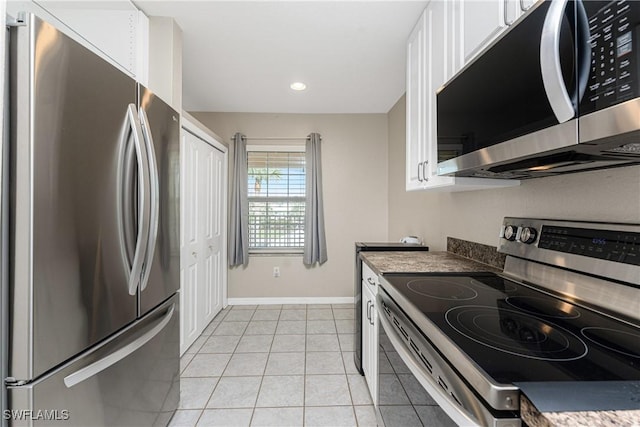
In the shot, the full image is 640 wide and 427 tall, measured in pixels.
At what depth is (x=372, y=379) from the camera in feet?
5.53

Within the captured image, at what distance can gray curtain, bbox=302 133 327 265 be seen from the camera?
357cm

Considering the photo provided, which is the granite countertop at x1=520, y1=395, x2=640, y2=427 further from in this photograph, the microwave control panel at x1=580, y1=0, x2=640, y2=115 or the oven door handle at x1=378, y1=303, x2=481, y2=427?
the microwave control panel at x1=580, y1=0, x2=640, y2=115

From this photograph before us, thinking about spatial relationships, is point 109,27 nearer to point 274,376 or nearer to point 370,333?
point 370,333

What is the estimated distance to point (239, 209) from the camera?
355 cm

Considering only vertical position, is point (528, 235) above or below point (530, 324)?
above

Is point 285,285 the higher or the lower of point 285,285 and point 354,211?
the lower

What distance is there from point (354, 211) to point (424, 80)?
86.4 inches

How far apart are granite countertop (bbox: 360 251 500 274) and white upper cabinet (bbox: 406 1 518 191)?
0.44m

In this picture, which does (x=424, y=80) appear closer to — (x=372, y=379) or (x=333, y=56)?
(x=333, y=56)

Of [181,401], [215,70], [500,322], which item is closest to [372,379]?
[500,322]

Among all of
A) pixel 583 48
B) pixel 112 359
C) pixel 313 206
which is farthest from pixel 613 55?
pixel 313 206

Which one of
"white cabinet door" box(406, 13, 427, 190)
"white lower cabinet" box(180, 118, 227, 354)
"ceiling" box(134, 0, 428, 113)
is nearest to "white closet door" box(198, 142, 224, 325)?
"white lower cabinet" box(180, 118, 227, 354)

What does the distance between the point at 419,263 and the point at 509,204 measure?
56cm

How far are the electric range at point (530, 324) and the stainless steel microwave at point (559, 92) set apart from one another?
311 millimetres
